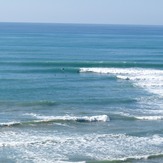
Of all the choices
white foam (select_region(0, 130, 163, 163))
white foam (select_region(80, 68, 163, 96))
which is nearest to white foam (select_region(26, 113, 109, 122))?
white foam (select_region(0, 130, 163, 163))

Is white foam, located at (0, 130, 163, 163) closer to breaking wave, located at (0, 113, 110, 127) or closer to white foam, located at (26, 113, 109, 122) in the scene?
breaking wave, located at (0, 113, 110, 127)

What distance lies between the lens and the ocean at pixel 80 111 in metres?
26.3

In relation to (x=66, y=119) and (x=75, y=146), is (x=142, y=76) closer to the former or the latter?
(x=66, y=119)

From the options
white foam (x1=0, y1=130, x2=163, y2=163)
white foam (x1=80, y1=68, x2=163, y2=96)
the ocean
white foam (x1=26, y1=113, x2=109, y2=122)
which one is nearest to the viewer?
white foam (x1=0, y1=130, x2=163, y2=163)

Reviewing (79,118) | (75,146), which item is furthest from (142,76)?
(75,146)

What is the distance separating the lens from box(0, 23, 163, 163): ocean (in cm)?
2631

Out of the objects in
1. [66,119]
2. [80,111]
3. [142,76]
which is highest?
[142,76]

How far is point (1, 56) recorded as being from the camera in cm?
6844

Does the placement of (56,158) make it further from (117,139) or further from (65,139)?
(117,139)

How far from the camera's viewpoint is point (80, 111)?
117ft

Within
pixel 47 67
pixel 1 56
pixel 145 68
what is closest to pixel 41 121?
pixel 47 67

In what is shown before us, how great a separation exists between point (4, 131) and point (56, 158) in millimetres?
6024

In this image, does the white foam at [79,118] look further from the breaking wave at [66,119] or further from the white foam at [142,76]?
→ the white foam at [142,76]

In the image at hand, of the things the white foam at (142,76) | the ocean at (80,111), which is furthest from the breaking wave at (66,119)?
the white foam at (142,76)
